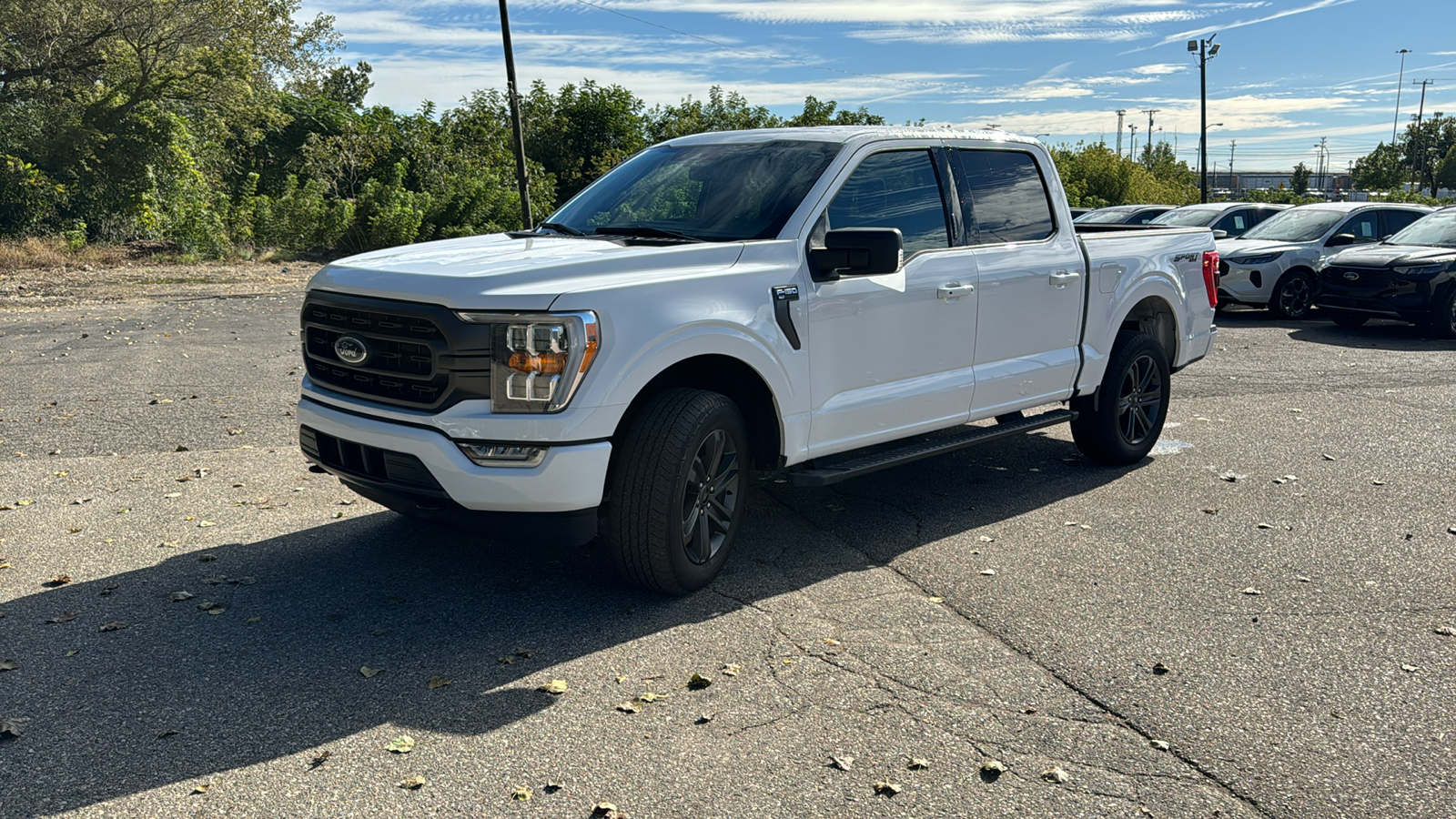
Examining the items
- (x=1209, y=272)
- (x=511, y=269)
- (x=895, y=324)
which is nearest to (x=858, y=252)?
(x=895, y=324)

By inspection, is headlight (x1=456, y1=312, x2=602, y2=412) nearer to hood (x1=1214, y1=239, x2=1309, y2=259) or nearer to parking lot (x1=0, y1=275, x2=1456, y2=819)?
parking lot (x1=0, y1=275, x2=1456, y2=819)

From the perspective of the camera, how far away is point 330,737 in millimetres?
3658

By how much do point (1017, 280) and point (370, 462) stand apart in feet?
11.7

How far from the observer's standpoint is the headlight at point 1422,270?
47.1ft

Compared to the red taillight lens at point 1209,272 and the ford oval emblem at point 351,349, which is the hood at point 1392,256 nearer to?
the red taillight lens at point 1209,272

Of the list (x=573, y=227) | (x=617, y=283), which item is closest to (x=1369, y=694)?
(x=617, y=283)

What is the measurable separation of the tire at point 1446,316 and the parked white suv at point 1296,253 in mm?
1917

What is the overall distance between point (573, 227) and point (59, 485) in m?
3.57

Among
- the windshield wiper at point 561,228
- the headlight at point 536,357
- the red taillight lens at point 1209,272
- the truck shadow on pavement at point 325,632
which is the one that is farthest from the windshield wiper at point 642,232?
the red taillight lens at point 1209,272

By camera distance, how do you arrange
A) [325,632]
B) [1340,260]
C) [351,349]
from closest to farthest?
1. [325,632]
2. [351,349]
3. [1340,260]

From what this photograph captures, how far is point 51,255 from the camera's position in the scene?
943 inches

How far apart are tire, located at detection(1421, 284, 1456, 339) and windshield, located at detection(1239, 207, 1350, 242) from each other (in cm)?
286

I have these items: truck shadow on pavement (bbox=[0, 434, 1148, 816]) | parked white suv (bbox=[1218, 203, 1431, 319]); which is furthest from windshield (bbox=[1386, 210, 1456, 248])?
truck shadow on pavement (bbox=[0, 434, 1148, 816])

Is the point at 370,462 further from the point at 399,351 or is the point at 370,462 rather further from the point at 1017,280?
the point at 1017,280
